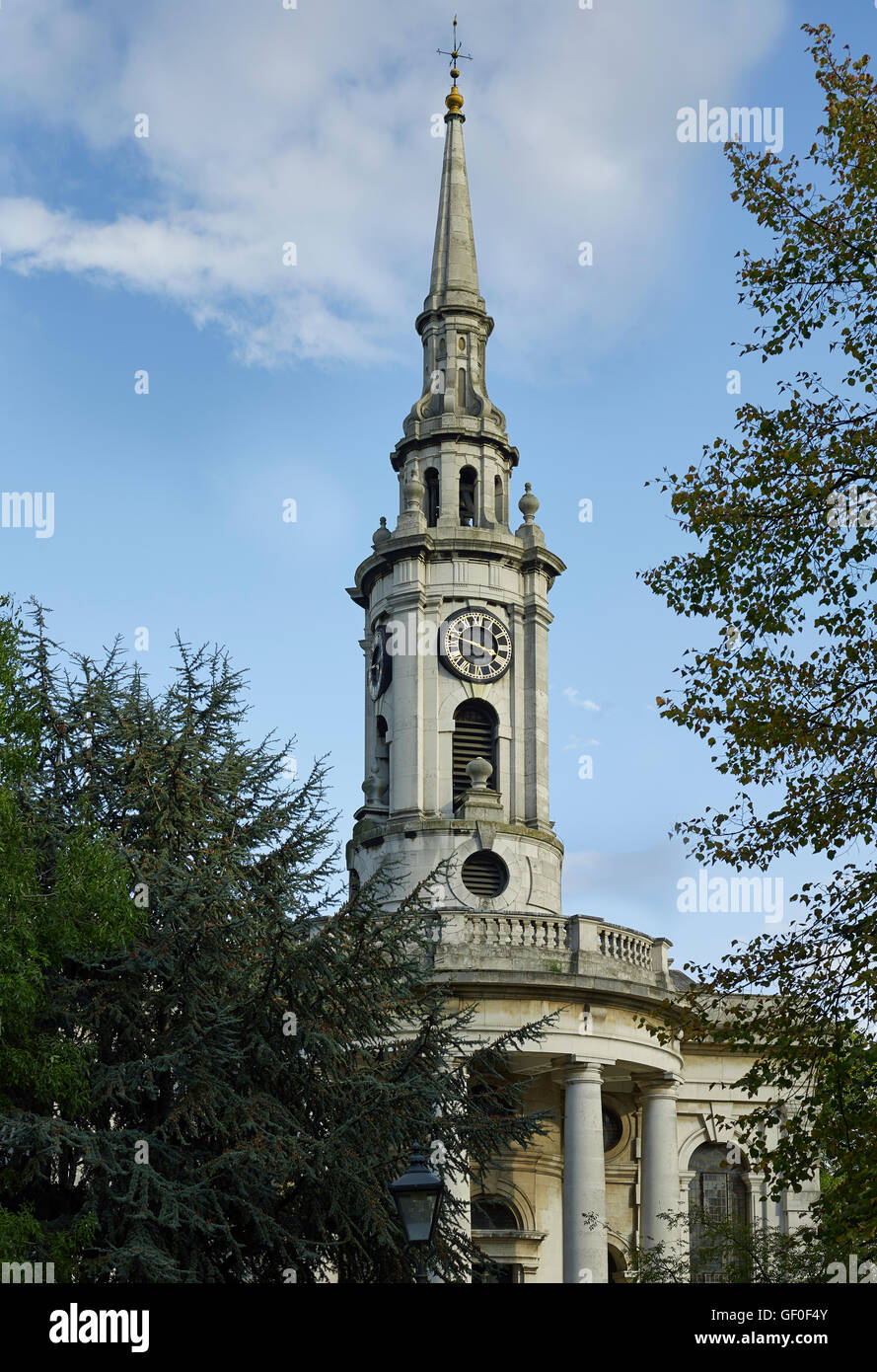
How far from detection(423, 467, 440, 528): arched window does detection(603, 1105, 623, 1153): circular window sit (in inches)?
607

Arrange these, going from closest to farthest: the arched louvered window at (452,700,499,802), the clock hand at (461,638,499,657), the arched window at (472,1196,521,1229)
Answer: the arched window at (472,1196,521,1229), the arched louvered window at (452,700,499,802), the clock hand at (461,638,499,657)

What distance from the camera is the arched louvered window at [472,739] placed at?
44.0 m

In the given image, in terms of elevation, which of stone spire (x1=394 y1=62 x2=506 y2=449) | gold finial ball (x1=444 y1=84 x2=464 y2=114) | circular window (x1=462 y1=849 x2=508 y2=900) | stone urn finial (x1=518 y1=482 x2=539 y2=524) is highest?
gold finial ball (x1=444 y1=84 x2=464 y2=114)

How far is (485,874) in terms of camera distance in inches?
1679

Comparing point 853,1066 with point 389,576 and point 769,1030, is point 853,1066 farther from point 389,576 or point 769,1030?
point 389,576

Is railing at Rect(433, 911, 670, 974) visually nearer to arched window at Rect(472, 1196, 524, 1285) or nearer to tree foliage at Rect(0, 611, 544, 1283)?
arched window at Rect(472, 1196, 524, 1285)

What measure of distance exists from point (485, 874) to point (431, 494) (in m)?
10.6

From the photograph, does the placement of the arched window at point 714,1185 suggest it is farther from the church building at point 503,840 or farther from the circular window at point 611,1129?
the circular window at point 611,1129

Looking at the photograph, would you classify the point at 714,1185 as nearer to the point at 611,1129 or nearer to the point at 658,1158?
the point at 611,1129

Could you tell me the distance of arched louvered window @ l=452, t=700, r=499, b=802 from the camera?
4403 centimetres

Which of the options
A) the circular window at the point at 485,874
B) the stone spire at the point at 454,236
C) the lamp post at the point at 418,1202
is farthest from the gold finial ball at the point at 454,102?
the lamp post at the point at 418,1202

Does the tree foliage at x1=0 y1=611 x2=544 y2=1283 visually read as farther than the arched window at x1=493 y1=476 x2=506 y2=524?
No

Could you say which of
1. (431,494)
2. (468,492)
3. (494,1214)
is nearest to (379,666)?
(431,494)

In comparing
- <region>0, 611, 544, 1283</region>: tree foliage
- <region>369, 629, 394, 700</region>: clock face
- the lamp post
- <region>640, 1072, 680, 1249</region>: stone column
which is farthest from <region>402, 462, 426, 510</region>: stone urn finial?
the lamp post
